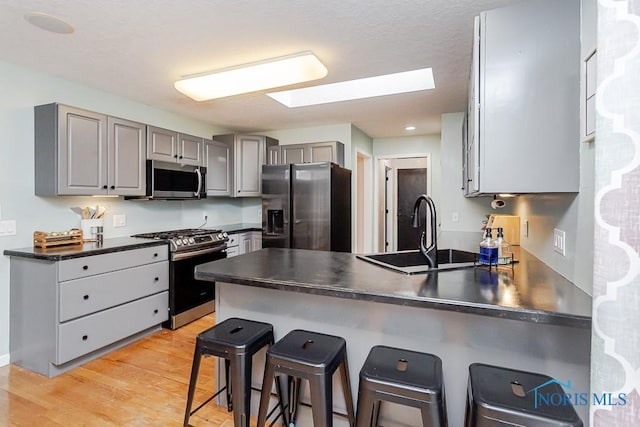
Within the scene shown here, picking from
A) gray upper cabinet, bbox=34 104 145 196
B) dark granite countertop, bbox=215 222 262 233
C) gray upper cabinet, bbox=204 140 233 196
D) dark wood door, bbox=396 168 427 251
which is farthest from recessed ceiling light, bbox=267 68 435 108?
dark wood door, bbox=396 168 427 251

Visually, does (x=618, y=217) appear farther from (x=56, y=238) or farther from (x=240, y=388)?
(x=56, y=238)

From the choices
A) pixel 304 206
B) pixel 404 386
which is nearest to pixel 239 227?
pixel 304 206

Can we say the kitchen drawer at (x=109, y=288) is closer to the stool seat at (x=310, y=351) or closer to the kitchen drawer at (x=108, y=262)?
the kitchen drawer at (x=108, y=262)

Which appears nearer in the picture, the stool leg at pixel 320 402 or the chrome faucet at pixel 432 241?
the stool leg at pixel 320 402

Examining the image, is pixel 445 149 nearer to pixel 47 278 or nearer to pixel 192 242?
pixel 192 242

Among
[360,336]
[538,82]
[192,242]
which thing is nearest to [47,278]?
[192,242]

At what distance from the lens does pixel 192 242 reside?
3385mm

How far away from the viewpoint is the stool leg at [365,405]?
3.88ft

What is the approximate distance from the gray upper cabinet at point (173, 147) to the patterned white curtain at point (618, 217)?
351 cm

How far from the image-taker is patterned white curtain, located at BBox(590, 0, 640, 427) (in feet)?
2.37

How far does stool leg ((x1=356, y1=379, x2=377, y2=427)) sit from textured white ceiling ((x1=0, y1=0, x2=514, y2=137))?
1912 millimetres

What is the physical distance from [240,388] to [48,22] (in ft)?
7.76

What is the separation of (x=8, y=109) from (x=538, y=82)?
3580mm

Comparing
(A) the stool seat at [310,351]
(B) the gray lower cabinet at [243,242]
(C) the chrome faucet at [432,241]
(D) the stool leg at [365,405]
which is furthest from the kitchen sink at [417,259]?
(B) the gray lower cabinet at [243,242]
